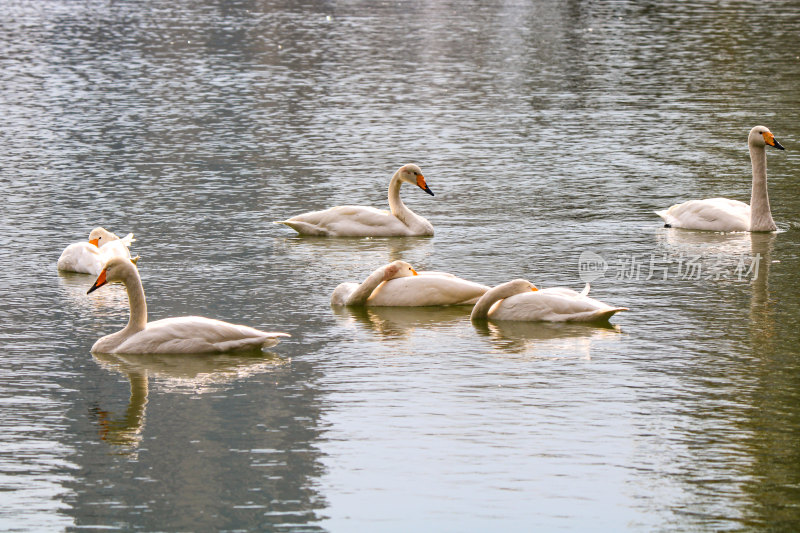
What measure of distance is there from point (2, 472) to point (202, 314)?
4.61 m

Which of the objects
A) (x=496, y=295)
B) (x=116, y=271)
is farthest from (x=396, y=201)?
(x=116, y=271)

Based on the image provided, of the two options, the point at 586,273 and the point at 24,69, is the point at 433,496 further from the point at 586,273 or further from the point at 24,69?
the point at 24,69

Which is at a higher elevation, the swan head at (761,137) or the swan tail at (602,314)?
the swan head at (761,137)

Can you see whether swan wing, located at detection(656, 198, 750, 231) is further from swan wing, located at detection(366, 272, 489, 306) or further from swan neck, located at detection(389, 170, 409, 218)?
swan wing, located at detection(366, 272, 489, 306)

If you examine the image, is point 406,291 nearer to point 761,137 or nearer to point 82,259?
point 82,259

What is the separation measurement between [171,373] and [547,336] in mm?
3594

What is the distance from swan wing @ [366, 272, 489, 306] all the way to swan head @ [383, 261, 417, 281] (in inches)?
3.9

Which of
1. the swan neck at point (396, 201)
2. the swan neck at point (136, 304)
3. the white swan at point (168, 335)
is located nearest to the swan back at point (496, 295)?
the white swan at point (168, 335)

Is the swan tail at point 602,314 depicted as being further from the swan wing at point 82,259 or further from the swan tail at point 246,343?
the swan wing at point 82,259

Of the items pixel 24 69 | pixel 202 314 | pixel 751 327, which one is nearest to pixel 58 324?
pixel 202 314

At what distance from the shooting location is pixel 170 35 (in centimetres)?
5172

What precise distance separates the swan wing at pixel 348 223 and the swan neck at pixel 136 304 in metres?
6.12

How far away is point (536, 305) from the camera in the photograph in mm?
13688

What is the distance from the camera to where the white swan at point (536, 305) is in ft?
44.7
